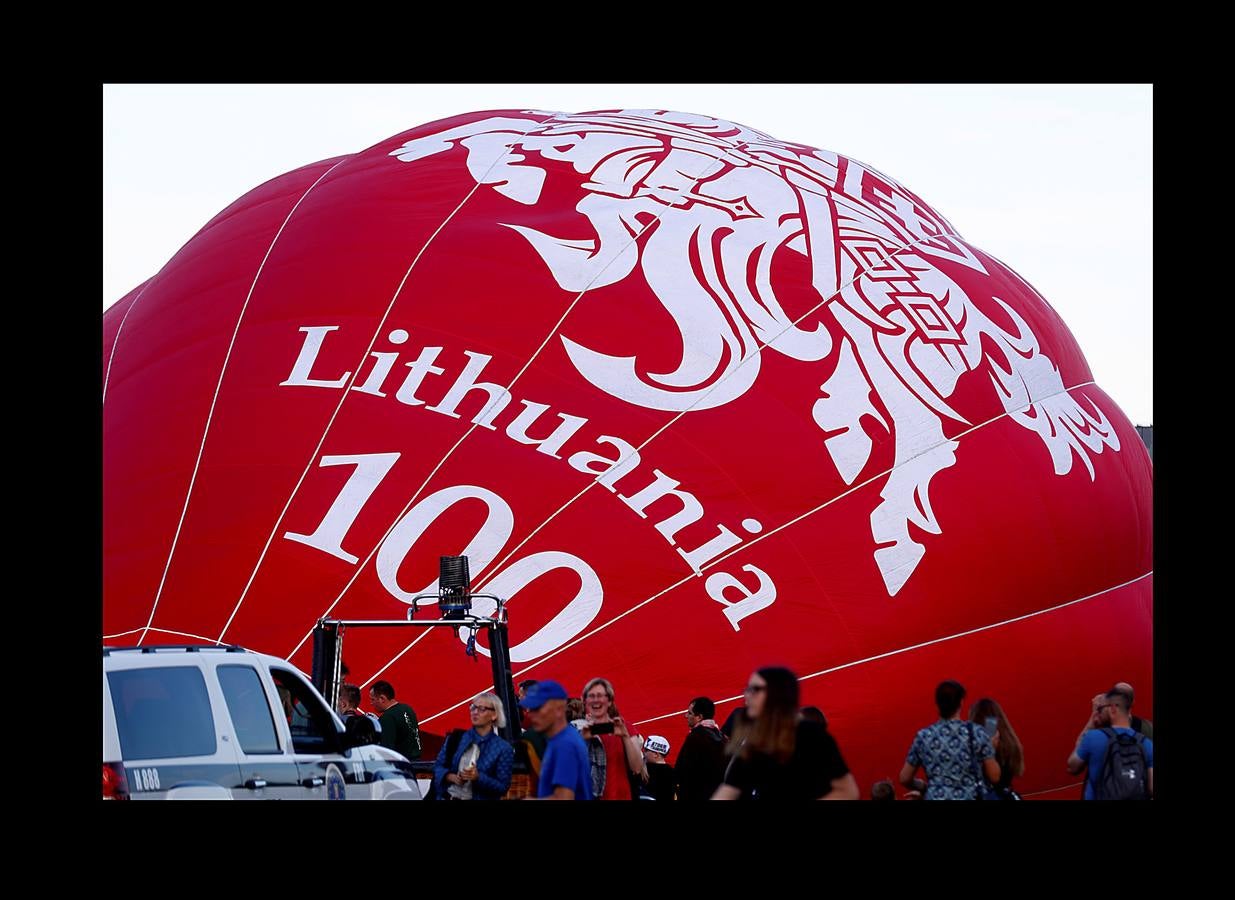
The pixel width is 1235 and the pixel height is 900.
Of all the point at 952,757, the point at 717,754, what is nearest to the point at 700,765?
the point at 717,754

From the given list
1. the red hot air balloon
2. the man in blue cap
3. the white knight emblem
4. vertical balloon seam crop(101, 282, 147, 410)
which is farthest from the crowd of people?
vertical balloon seam crop(101, 282, 147, 410)

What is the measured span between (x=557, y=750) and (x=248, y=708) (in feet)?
4.85

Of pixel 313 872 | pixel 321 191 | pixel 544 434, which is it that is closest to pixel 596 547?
pixel 544 434

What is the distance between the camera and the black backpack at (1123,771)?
7.54 metres

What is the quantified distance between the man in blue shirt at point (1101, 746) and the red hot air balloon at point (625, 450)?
106 inches

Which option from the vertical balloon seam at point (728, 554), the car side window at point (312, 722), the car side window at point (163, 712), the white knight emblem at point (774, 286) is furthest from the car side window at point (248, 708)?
the white knight emblem at point (774, 286)

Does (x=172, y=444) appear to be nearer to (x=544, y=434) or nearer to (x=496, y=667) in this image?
(x=544, y=434)

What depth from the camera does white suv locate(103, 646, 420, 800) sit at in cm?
642

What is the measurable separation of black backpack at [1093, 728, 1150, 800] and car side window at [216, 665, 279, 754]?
3.28m

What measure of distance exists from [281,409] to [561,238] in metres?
1.99

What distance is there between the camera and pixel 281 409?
410 inches

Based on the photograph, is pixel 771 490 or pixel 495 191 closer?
pixel 771 490

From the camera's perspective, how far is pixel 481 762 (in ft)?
23.3

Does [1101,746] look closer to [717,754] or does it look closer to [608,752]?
[717,754]
